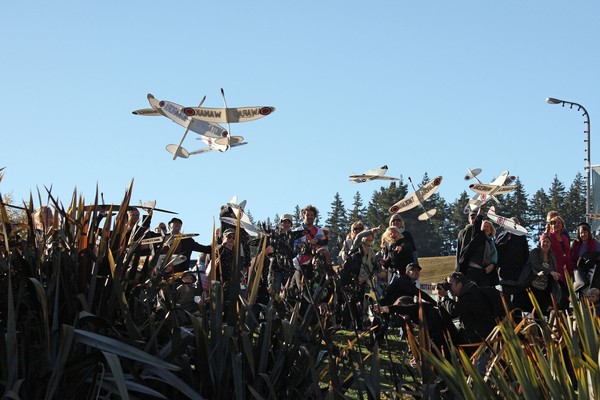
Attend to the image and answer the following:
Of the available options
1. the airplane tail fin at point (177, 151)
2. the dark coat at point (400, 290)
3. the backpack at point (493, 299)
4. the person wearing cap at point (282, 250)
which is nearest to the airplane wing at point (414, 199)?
the person wearing cap at point (282, 250)

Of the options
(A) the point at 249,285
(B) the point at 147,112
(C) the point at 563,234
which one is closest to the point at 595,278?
(C) the point at 563,234

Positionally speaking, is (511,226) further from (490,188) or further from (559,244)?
(490,188)

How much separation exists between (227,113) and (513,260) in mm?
4427

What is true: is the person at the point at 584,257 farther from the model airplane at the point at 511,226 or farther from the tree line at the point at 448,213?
the tree line at the point at 448,213

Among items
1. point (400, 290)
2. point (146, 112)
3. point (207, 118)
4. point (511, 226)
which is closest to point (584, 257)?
point (511, 226)

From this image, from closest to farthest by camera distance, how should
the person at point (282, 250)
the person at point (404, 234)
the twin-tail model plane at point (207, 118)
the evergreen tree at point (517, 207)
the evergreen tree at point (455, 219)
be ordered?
the person at point (282, 250) < the twin-tail model plane at point (207, 118) < the person at point (404, 234) < the evergreen tree at point (517, 207) < the evergreen tree at point (455, 219)

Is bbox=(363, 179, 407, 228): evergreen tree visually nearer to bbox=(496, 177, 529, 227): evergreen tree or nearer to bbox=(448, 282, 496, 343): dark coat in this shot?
bbox=(496, 177, 529, 227): evergreen tree

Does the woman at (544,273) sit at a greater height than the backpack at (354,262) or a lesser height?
lesser

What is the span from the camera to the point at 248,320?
15.9 feet

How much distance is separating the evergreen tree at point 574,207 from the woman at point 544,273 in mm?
85391

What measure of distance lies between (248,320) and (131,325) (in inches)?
24.9

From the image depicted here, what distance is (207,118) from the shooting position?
13.5 metres

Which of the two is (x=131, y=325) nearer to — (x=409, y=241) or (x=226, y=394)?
(x=226, y=394)

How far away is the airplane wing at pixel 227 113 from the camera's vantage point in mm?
13177
